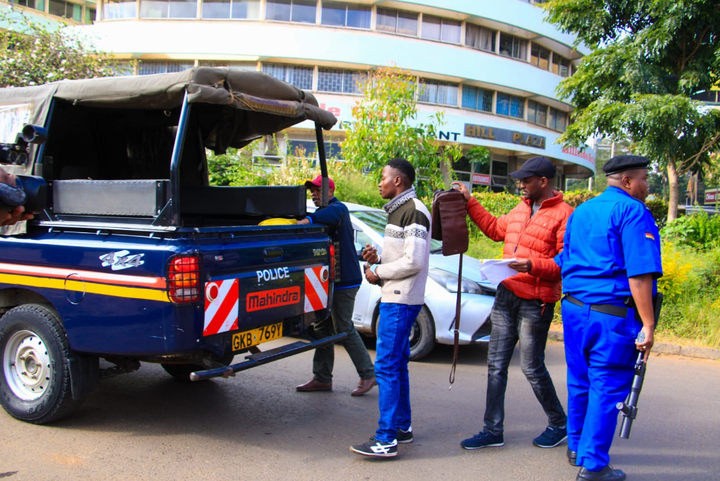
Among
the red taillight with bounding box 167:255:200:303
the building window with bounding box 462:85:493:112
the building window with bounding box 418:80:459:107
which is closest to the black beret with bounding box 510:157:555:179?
the red taillight with bounding box 167:255:200:303

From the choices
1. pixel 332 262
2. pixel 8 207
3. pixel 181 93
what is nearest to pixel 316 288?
pixel 332 262

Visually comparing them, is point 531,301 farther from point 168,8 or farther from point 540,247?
point 168,8

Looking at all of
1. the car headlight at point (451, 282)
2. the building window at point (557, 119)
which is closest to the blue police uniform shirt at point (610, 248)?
the car headlight at point (451, 282)

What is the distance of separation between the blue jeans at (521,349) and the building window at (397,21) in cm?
2437

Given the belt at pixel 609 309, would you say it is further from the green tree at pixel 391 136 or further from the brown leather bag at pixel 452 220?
the green tree at pixel 391 136

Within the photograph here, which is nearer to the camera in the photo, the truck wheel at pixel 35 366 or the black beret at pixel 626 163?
the black beret at pixel 626 163

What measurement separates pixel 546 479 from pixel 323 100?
23058 millimetres

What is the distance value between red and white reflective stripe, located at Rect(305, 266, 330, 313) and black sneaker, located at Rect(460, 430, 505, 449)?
4.97 feet

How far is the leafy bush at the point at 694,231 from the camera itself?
33.9 ft

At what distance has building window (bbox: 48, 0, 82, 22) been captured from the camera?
99.3ft

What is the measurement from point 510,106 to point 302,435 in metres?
27.9

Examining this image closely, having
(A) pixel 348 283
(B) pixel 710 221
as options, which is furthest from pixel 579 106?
(A) pixel 348 283

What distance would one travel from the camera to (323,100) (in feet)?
82.5

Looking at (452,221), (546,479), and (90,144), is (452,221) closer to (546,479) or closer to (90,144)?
(546,479)
